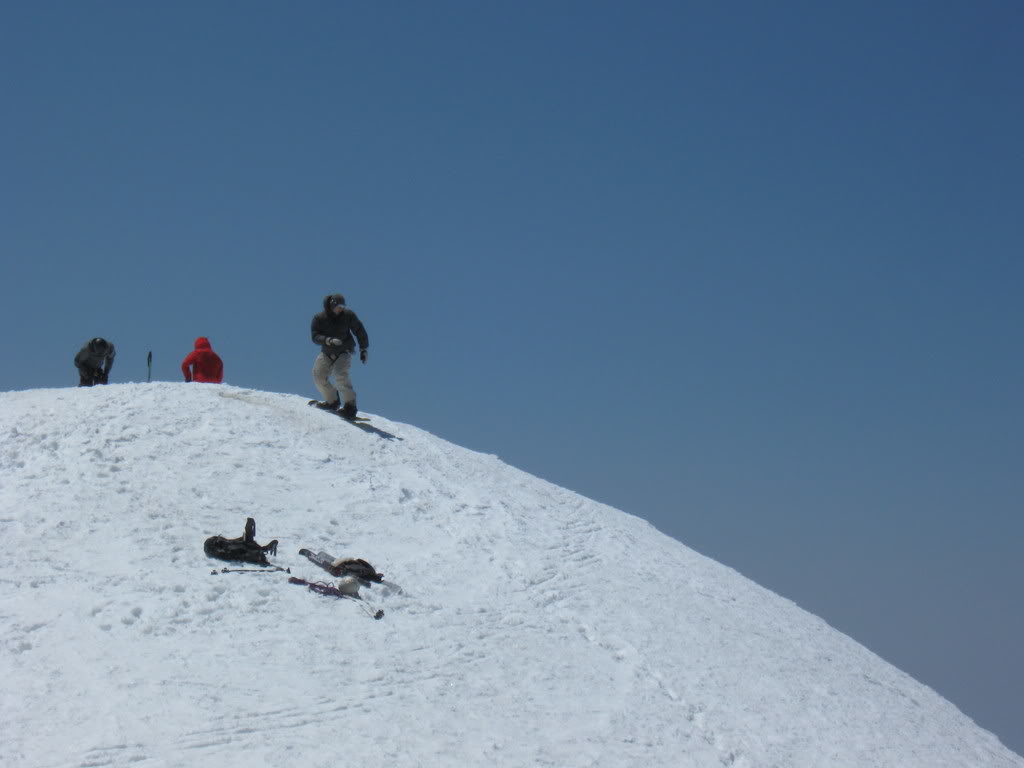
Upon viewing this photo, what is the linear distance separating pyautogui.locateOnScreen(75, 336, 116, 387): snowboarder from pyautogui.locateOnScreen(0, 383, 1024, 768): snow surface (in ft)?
10.1

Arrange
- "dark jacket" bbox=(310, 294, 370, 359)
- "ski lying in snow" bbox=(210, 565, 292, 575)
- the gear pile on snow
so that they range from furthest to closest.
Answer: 1. "dark jacket" bbox=(310, 294, 370, 359)
2. the gear pile on snow
3. "ski lying in snow" bbox=(210, 565, 292, 575)

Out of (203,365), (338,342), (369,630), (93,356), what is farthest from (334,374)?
(369,630)

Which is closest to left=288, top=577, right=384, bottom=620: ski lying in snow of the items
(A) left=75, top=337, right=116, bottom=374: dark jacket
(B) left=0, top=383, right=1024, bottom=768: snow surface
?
(B) left=0, top=383, right=1024, bottom=768: snow surface

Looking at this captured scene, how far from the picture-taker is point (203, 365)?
58.4 ft

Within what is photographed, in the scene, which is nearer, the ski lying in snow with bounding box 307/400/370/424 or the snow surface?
the snow surface

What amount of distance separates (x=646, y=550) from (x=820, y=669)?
10.8 feet

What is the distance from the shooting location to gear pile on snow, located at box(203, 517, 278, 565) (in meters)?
9.91

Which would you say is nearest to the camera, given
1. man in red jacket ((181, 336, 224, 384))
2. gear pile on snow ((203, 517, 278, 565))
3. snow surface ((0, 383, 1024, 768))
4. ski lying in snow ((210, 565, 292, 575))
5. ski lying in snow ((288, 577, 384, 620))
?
snow surface ((0, 383, 1024, 768))

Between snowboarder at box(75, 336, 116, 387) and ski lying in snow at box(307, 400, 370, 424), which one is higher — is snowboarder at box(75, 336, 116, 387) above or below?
above

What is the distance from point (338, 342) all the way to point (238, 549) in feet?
19.9

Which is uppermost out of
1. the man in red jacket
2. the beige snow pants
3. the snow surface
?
the man in red jacket

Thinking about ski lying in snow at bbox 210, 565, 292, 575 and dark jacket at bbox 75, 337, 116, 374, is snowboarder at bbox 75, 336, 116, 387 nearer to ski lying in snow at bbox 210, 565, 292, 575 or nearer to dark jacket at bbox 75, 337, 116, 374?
dark jacket at bbox 75, 337, 116, 374

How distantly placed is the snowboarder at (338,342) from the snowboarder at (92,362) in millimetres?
4976

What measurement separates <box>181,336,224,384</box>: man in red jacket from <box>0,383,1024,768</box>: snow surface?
8.21ft
